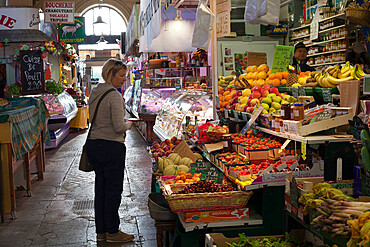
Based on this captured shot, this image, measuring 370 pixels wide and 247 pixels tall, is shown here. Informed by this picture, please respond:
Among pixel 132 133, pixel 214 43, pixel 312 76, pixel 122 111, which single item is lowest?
pixel 132 133

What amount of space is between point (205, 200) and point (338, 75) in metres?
1.51

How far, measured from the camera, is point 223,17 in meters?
5.46

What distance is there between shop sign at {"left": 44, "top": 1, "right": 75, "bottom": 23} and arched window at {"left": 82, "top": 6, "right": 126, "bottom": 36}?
13925mm

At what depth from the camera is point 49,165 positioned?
8.99 meters

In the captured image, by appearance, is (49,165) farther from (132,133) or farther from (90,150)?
(132,133)

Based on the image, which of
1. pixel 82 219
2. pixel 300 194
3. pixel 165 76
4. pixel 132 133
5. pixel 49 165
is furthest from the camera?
pixel 132 133

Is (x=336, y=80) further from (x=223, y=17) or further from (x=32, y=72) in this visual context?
(x=32, y=72)

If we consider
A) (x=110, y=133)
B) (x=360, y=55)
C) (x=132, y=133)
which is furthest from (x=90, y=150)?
(x=132, y=133)

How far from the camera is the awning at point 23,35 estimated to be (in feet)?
42.5

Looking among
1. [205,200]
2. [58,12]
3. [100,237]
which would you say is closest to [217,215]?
[205,200]

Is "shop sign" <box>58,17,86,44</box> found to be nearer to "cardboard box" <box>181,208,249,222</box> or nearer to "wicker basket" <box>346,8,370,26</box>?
"wicker basket" <box>346,8,370,26</box>

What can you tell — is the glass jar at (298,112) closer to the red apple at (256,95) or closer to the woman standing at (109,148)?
the red apple at (256,95)

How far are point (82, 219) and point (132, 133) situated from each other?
9.62 meters

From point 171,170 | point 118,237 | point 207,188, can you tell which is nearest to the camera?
point 207,188
